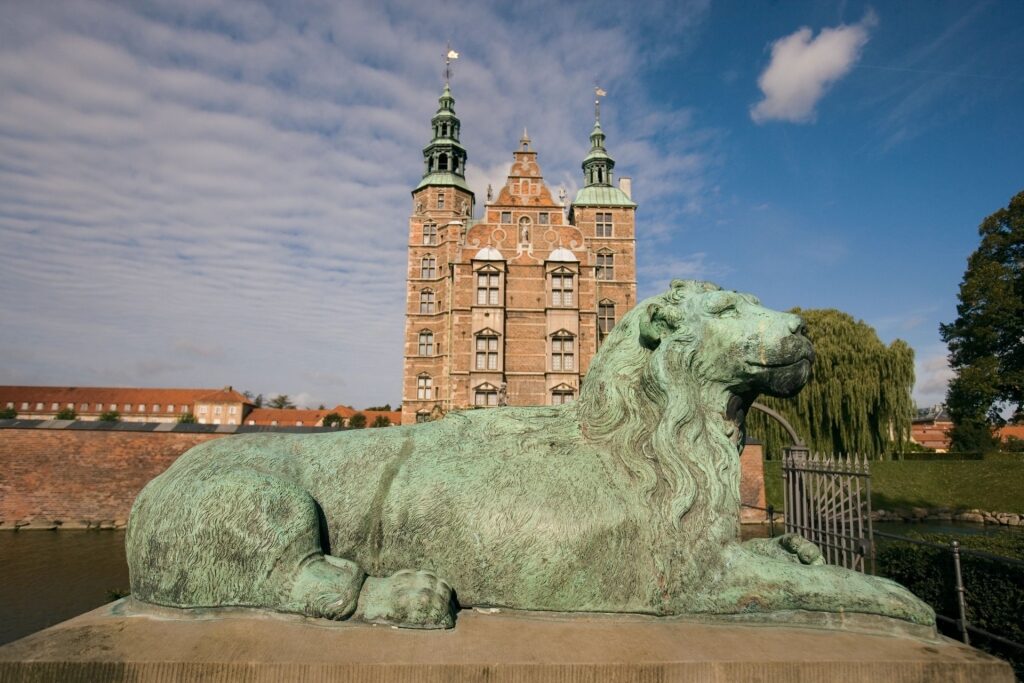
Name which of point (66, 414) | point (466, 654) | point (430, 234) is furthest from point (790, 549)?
point (66, 414)

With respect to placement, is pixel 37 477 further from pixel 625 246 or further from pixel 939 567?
pixel 625 246

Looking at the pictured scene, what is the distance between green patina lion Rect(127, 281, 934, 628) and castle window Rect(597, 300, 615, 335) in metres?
27.7

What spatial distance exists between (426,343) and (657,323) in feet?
92.4

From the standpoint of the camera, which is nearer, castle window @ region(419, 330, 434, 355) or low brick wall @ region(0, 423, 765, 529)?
low brick wall @ region(0, 423, 765, 529)

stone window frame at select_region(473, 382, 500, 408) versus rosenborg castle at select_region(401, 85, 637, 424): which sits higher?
rosenborg castle at select_region(401, 85, 637, 424)

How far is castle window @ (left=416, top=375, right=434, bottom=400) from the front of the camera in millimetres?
30016

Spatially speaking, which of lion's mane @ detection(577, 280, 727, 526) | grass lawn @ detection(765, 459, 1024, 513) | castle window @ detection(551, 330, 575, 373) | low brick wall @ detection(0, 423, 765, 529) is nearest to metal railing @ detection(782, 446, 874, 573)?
lion's mane @ detection(577, 280, 727, 526)

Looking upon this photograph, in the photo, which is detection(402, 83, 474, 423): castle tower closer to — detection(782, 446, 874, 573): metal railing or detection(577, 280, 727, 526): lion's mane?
detection(782, 446, 874, 573): metal railing

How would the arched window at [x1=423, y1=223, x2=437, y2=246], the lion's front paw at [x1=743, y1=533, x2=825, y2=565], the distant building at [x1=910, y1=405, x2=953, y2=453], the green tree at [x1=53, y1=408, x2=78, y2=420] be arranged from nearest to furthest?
the lion's front paw at [x1=743, y1=533, x2=825, y2=565]
the arched window at [x1=423, y1=223, x2=437, y2=246]
the green tree at [x1=53, y1=408, x2=78, y2=420]
the distant building at [x1=910, y1=405, x2=953, y2=453]

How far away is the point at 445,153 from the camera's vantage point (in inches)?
1352

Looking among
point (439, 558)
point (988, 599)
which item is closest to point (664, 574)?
point (439, 558)

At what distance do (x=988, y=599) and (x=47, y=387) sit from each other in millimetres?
85378

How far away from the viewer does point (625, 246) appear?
31.8 m

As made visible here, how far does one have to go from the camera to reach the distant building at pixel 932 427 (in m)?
59.9
